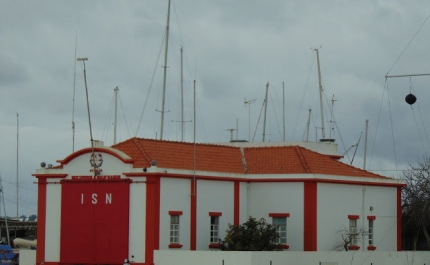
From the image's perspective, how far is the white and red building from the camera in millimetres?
48250

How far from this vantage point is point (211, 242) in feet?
167

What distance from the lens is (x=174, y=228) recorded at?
48938 mm

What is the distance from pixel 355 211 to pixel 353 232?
1179 millimetres

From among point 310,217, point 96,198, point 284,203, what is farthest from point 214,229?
point 96,198

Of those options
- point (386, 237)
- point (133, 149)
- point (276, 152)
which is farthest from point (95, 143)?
point (386, 237)

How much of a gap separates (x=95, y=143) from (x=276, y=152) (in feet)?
35.8

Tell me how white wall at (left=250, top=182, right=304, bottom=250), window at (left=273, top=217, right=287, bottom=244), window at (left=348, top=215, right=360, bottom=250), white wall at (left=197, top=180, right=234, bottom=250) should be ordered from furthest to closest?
window at (left=348, top=215, right=360, bottom=250) < window at (left=273, top=217, right=287, bottom=244) < white wall at (left=250, top=182, right=304, bottom=250) < white wall at (left=197, top=180, right=234, bottom=250)

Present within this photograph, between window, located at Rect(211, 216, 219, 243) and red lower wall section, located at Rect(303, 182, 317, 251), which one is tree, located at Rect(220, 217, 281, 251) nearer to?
window, located at Rect(211, 216, 219, 243)

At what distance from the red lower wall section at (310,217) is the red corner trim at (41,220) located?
1363 cm

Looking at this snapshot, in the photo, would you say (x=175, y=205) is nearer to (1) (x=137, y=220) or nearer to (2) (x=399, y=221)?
(1) (x=137, y=220)

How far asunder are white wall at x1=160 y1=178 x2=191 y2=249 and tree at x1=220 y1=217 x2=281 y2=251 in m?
2.22

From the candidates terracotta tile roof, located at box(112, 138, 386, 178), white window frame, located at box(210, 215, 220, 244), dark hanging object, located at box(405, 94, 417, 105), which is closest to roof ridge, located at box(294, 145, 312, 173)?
terracotta tile roof, located at box(112, 138, 386, 178)

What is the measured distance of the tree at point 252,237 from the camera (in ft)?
160

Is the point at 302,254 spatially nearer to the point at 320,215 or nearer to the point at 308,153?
the point at 320,215
